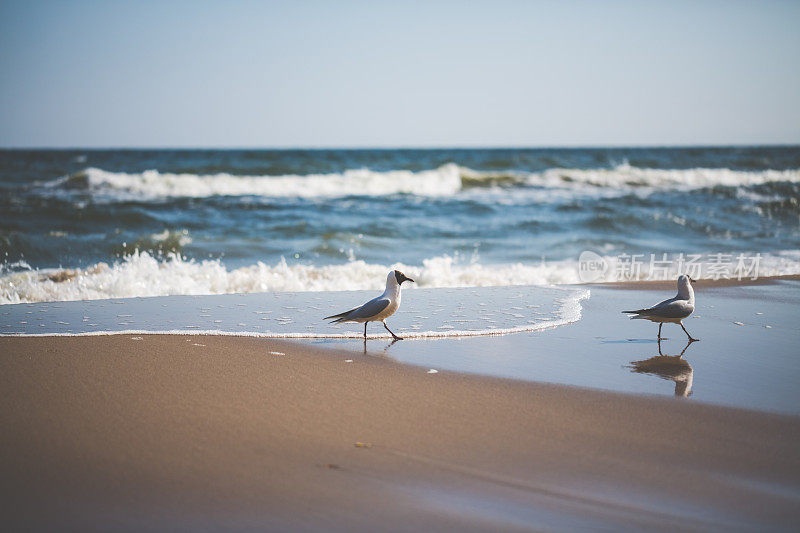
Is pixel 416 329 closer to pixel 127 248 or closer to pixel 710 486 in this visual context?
pixel 710 486

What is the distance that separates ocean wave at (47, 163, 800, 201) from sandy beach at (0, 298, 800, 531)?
16.3 m

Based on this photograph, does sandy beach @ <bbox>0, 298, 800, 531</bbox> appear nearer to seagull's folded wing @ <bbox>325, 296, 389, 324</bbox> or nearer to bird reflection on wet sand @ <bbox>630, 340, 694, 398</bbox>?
bird reflection on wet sand @ <bbox>630, 340, 694, 398</bbox>

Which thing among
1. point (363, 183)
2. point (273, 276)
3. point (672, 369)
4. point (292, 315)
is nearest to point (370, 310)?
point (292, 315)

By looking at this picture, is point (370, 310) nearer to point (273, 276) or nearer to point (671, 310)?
point (671, 310)

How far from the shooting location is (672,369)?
4672 millimetres

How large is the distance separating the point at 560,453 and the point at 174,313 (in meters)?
4.22

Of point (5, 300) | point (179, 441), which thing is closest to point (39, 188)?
point (5, 300)

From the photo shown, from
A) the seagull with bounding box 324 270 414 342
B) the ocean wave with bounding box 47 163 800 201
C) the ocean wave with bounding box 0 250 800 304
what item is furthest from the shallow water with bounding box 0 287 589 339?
the ocean wave with bounding box 47 163 800 201

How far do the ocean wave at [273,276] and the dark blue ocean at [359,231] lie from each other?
2 cm

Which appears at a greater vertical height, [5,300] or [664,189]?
[664,189]

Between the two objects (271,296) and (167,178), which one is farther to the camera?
(167,178)

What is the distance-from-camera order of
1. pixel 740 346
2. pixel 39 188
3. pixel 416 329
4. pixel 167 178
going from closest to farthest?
pixel 740 346 < pixel 416 329 < pixel 39 188 < pixel 167 178

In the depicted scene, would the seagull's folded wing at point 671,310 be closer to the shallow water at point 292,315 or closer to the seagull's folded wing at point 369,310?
the shallow water at point 292,315

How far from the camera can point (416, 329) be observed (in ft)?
19.1
